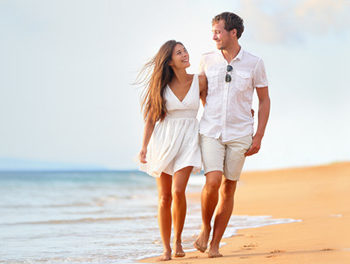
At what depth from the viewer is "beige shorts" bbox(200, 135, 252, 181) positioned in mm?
4562

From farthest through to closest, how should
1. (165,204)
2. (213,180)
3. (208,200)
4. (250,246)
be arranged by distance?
(250,246), (165,204), (208,200), (213,180)

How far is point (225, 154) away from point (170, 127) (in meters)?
0.52

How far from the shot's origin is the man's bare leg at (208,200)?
4.53m

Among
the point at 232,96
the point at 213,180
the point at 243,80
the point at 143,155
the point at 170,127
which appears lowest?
the point at 213,180

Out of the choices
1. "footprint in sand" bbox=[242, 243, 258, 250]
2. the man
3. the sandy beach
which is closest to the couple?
the man

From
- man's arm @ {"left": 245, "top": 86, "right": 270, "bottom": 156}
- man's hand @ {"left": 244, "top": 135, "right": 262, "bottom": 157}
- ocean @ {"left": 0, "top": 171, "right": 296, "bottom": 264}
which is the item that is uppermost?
man's arm @ {"left": 245, "top": 86, "right": 270, "bottom": 156}

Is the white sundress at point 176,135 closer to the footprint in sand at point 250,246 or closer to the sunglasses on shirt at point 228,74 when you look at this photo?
the sunglasses on shirt at point 228,74

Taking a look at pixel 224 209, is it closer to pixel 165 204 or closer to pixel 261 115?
pixel 165 204

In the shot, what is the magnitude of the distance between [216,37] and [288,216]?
467 cm

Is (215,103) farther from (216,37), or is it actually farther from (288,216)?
(288,216)

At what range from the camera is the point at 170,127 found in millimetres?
4742

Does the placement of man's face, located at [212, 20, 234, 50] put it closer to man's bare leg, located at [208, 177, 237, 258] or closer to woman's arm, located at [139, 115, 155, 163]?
woman's arm, located at [139, 115, 155, 163]

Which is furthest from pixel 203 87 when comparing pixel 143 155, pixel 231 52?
pixel 143 155

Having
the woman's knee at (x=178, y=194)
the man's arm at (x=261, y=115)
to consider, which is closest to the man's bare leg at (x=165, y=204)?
the woman's knee at (x=178, y=194)
